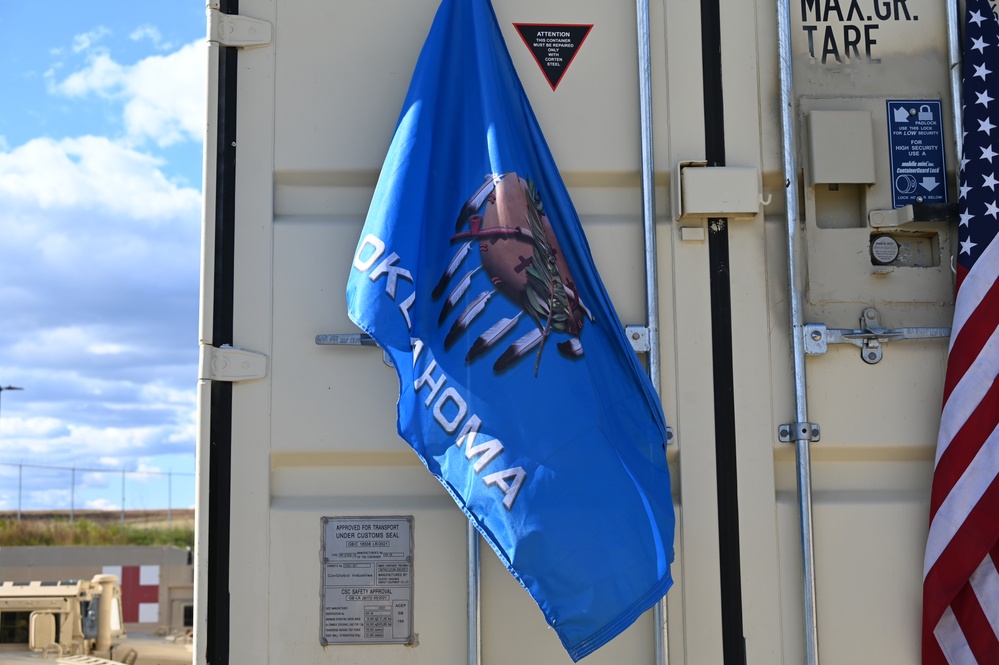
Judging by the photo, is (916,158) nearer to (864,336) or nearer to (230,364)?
(864,336)

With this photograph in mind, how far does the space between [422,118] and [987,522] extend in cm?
181

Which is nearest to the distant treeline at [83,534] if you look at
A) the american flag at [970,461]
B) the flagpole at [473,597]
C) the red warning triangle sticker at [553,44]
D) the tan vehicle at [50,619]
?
the tan vehicle at [50,619]

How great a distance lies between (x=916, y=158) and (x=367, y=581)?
76.0 inches

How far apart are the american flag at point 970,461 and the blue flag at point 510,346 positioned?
2.48 feet

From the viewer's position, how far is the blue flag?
2447 millimetres

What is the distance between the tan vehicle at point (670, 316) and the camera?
2725 millimetres

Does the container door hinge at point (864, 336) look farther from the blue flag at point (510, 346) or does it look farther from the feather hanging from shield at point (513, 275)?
the feather hanging from shield at point (513, 275)

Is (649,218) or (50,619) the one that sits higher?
(649,218)

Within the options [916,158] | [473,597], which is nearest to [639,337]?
[473,597]

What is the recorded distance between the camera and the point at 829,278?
2.88m

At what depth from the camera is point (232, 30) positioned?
2910mm

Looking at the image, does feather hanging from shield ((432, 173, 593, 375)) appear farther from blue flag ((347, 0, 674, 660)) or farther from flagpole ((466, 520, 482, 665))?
flagpole ((466, 520, 482, 665))

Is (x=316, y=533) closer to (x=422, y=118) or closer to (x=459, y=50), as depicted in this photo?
(x=422, y=118)

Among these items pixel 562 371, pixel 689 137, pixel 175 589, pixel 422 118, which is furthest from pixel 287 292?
pixel 175 589
